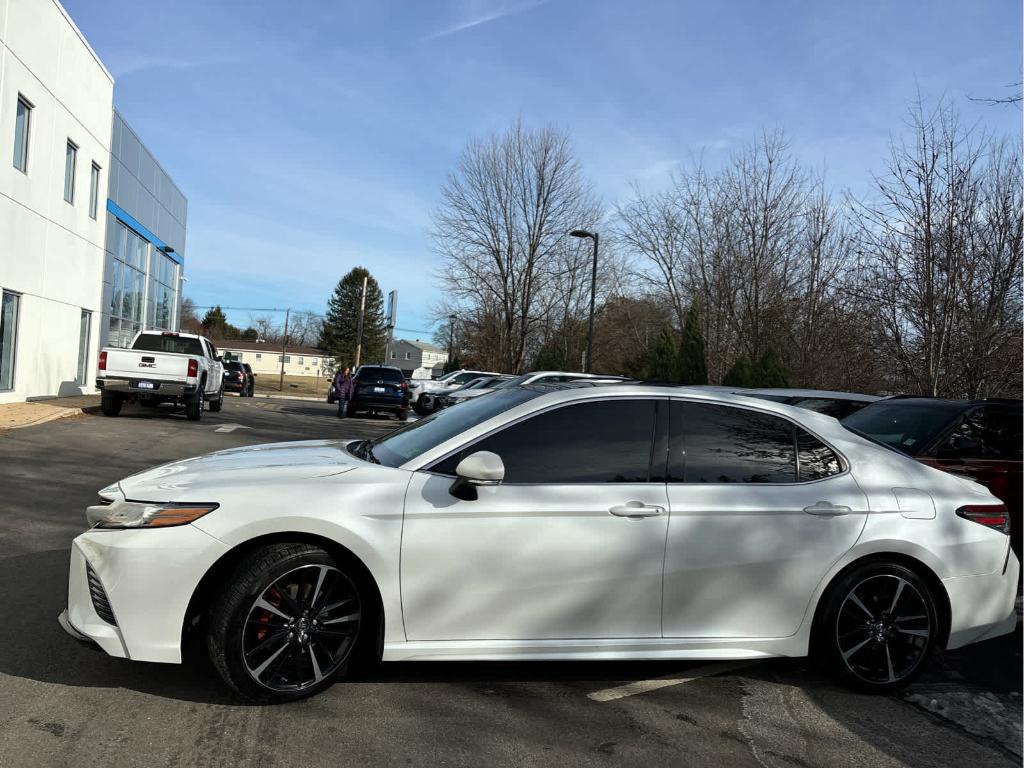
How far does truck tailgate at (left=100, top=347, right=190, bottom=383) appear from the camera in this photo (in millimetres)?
18281

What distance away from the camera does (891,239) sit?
48.9 feet

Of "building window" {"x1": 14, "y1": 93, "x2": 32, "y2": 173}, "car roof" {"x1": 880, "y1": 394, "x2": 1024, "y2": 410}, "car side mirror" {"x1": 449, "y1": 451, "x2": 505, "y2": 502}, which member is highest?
"building window" {"x1": 14, "y1": 93, "x2": 32, "y2": 173}

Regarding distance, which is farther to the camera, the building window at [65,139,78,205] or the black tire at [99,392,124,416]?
the building window at [65,139,78,205]

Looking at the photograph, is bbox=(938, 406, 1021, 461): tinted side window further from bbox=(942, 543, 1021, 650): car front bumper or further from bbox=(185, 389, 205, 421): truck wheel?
bbox=(185, 389, 205, 421): truck wheel

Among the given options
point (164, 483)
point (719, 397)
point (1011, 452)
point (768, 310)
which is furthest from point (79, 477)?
point (768, 310)

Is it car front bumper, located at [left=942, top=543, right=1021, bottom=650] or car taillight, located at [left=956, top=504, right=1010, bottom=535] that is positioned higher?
car taillight, located at [left=956, top=504, right=1010, bottom=535]

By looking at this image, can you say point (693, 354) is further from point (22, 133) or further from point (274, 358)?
point (274, 358)

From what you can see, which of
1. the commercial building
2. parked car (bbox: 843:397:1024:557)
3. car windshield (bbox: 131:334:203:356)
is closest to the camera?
parked car (bbox: 843:397:1024:557)

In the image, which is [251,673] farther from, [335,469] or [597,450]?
[597,450]

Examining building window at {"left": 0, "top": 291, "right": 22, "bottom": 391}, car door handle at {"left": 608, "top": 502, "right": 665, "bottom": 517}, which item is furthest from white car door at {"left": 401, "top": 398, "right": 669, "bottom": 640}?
building window at {"left": 0, "top": 291, "right": 22, "bottom": 391}

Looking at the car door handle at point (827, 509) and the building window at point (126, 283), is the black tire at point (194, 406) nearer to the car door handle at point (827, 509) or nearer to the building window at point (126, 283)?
the building window at point (126, 283)

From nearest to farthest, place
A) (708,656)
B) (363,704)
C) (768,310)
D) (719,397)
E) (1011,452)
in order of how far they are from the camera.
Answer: (363,704) → (708,656) → (719,397) → (1011,452) → (768,310)

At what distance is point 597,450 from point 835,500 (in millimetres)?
1257

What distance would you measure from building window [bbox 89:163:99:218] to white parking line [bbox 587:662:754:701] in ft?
83.1
